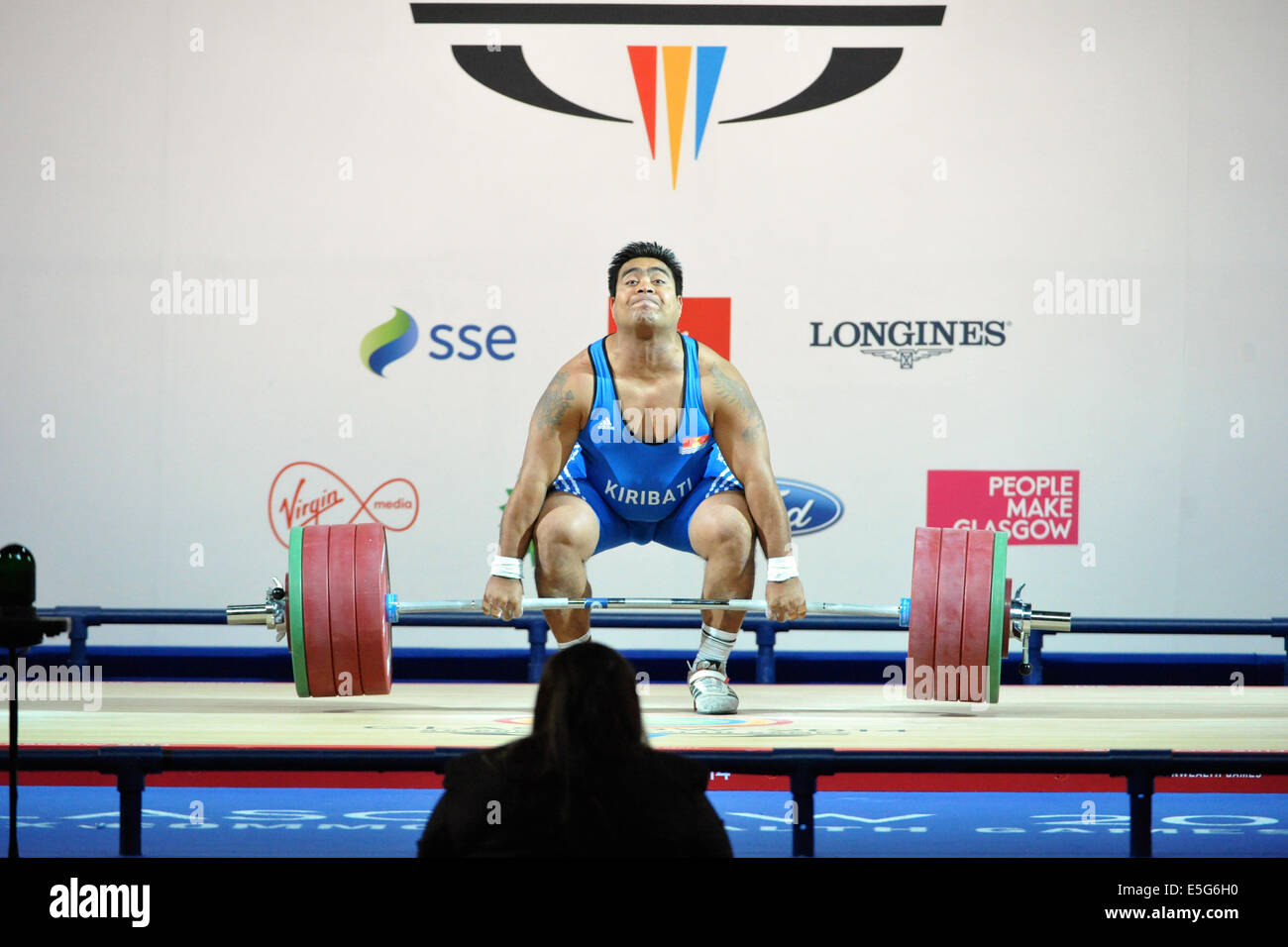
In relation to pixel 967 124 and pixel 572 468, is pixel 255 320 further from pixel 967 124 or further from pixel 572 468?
pixel 967 124

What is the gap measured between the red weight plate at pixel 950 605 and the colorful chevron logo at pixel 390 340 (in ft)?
9.77

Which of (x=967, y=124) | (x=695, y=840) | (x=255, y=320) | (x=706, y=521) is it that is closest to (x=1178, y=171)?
(x=967, y=124)

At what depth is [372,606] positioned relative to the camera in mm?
3842

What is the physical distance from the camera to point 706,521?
13.0ft

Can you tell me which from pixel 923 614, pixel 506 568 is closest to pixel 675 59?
pixel 506 568

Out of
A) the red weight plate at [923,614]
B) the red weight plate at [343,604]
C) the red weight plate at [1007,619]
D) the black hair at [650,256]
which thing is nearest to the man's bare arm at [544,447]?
the black hair at [650,256]

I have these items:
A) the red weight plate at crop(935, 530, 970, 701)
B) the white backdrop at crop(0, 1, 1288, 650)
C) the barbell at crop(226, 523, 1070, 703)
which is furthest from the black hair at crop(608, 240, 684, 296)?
the white backdrop at crop(0, 1, 1288, 650)

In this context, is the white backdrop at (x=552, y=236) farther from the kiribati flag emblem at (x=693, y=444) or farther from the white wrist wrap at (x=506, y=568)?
the white wrist wrap at (x=506, y=568)

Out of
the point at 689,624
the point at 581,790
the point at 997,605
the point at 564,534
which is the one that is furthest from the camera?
the point at 689,624

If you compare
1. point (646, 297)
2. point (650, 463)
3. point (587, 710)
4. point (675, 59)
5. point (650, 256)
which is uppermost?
point (675, 59)

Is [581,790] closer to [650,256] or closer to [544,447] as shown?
[544,447]

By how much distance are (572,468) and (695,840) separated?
2.30 m

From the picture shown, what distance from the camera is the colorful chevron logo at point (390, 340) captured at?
20.1 feet

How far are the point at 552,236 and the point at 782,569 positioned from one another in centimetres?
274
